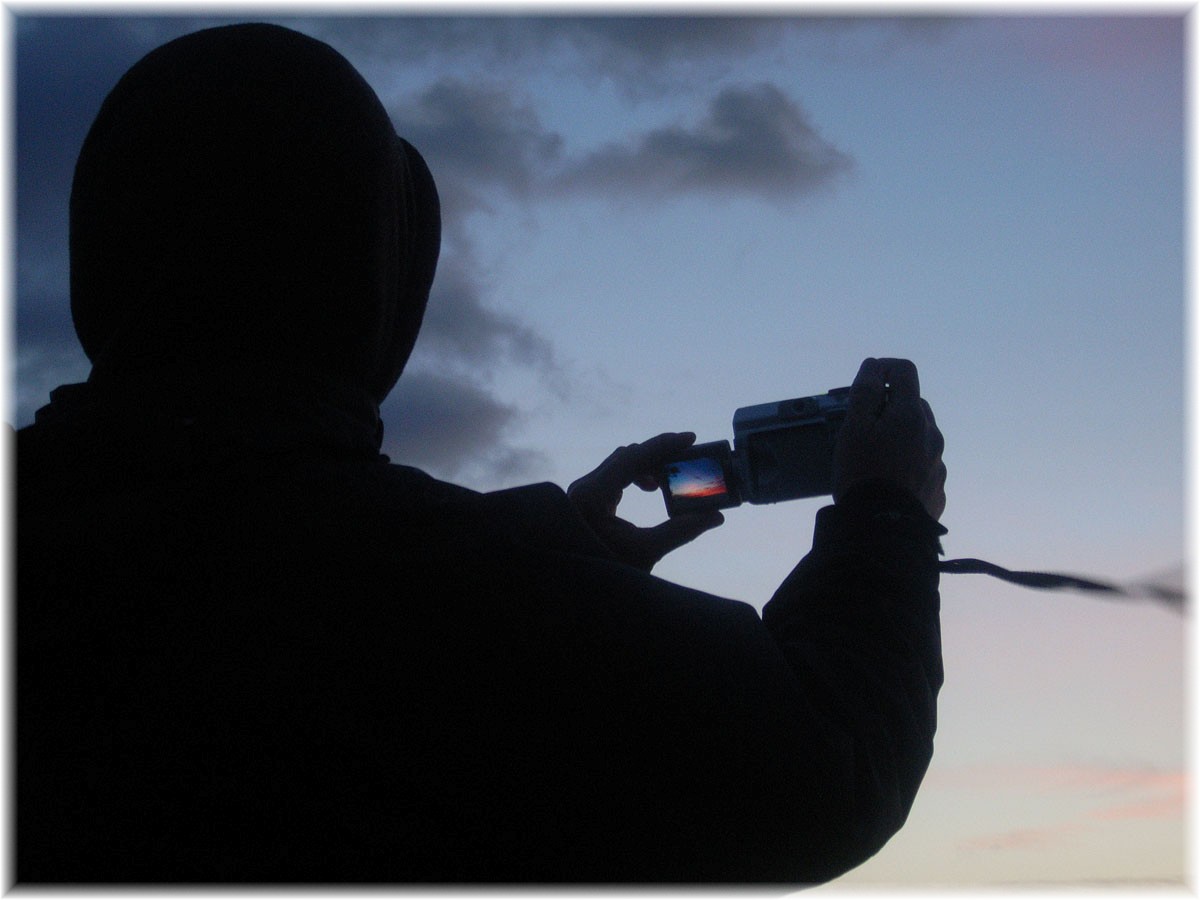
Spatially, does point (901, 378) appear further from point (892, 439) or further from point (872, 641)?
point (872, 641)

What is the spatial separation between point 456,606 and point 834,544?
0.92 metres

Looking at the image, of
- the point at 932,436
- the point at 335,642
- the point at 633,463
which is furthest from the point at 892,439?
the point at 335,642

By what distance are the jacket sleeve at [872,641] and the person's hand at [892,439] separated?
0.19 metres

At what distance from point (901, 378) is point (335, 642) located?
1792mm

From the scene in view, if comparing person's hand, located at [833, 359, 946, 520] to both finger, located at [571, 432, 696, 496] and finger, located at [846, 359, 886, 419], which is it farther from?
finger, located at [571, 432, 696, 496]

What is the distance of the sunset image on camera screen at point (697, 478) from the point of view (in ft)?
11.5

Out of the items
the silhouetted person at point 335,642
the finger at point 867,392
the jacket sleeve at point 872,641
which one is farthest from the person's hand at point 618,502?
the silhouetted person at point 335,642

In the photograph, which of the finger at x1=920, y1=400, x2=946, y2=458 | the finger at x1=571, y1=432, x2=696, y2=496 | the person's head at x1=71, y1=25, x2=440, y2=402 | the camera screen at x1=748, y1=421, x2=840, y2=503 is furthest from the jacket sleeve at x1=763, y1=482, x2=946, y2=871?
the finger at x1=571, y1=432, x2=696, y2=496

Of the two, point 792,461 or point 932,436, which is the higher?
point 792,461

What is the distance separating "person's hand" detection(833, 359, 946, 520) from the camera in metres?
2.58

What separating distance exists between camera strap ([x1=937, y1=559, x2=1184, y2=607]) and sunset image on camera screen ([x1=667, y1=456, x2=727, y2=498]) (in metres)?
1.28

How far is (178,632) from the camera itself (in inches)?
64.0

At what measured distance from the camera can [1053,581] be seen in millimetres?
2111

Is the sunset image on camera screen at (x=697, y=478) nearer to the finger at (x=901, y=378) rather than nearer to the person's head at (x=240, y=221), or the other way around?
the finger at (x=901, y=378)
